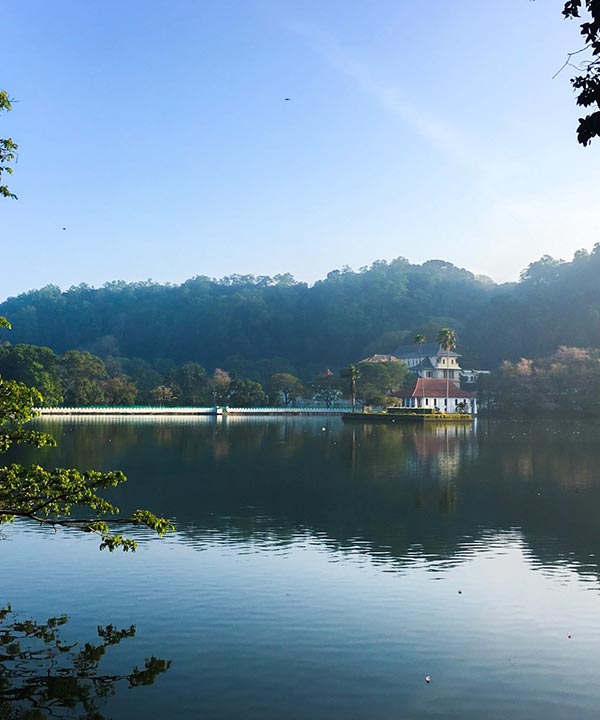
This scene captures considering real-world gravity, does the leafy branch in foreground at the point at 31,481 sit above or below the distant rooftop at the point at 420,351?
below

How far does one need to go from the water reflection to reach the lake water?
191mm

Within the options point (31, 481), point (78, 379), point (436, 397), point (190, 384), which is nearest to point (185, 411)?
point (190, 384)

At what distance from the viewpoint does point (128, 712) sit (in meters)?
12.5

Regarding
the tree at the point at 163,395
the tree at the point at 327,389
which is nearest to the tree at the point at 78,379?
the tree at the point at 163,395

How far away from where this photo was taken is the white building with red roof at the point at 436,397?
476 feet

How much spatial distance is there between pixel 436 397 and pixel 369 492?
10819cm

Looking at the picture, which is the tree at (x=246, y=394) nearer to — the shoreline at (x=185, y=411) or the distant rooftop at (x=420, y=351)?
the shoreline at (x=185, y=411)

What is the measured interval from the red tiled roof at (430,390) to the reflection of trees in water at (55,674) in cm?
13136

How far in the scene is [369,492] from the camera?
40.1 metres

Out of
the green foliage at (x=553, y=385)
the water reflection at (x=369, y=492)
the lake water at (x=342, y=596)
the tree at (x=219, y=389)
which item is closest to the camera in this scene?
the lake water at (x=342, y=596)

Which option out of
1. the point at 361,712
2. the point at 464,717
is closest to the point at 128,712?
the point at 361,712

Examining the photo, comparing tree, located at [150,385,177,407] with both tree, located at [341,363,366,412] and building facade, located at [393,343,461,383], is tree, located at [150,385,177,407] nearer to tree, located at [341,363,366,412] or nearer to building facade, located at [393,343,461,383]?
tree, located at [341,363,366,412]

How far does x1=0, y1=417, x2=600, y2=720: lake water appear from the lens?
44.2 feet

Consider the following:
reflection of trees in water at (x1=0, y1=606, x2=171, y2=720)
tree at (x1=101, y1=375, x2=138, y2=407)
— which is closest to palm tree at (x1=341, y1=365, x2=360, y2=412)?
tree at (x1=101, y1=375, x2=138, y2=407)
